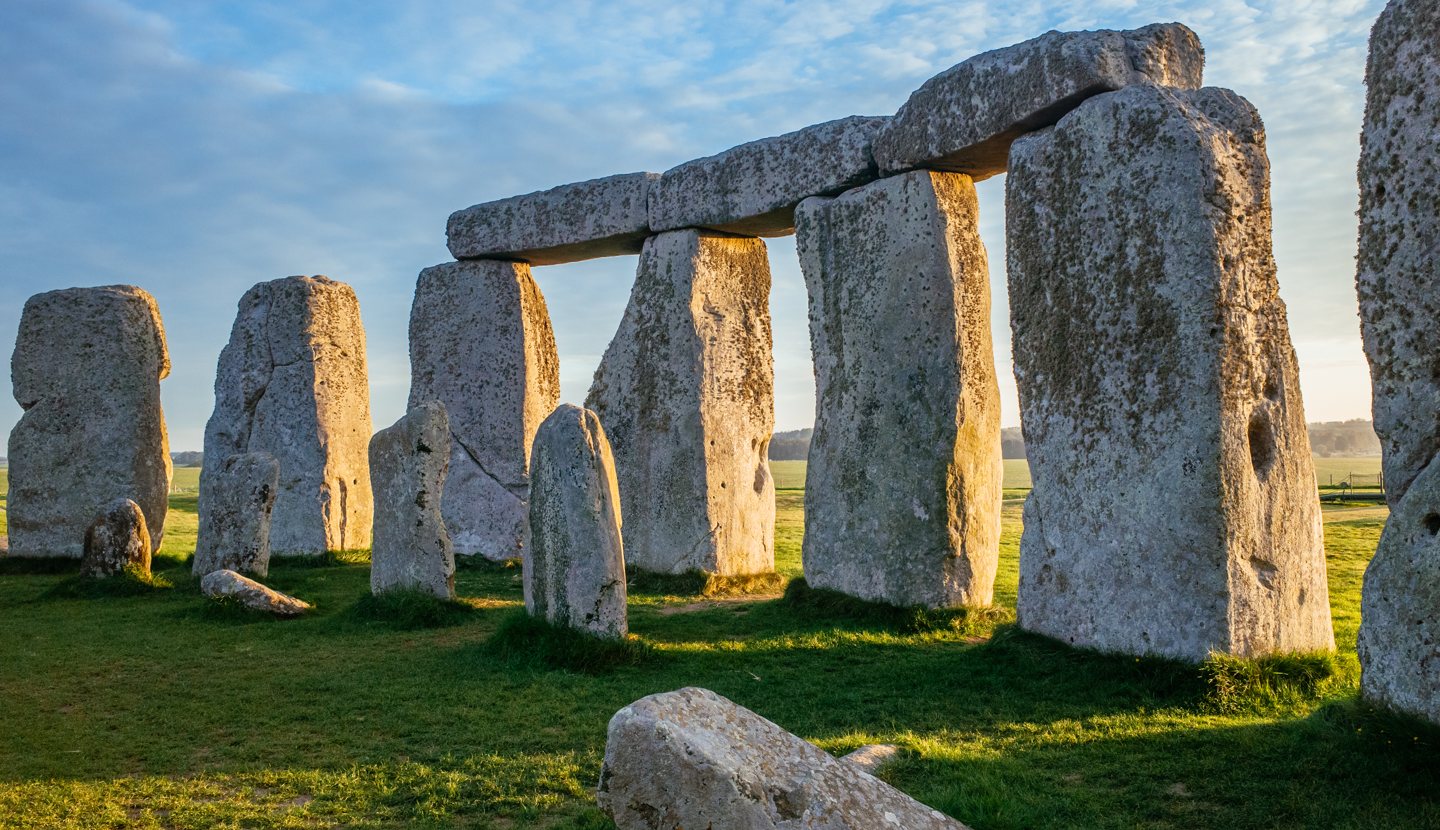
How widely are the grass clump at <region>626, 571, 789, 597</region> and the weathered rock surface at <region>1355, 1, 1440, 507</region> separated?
24.5 feet

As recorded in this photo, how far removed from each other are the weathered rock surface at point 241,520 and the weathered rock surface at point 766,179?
5037 millimetres

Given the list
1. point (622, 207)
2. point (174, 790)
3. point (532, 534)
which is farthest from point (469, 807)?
point (622, 207)

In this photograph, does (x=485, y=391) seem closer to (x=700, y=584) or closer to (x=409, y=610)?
(x=700, y=584)

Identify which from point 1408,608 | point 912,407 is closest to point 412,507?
point 912,407

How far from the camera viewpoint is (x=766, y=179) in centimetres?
1158

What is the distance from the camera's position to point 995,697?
274 inches

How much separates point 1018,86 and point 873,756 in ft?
16.6

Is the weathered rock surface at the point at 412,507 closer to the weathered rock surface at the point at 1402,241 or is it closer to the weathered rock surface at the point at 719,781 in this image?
the weathered rock surface at the point at 719,781

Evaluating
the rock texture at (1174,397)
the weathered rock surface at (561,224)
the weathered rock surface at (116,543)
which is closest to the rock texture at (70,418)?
the weathered rock surface at (116,543)

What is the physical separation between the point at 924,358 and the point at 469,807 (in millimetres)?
5609

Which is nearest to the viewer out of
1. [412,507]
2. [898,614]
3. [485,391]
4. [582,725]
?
[582,725]

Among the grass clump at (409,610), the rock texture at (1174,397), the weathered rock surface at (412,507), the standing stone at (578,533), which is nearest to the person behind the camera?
the rock texture at (1174,397)

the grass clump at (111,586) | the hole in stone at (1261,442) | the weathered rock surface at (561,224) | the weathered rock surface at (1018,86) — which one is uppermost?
the weathered rock surface at (561,224)

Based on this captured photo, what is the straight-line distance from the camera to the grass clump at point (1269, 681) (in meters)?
6.43
